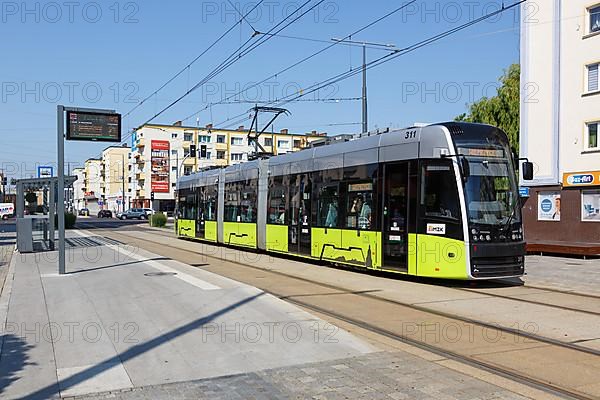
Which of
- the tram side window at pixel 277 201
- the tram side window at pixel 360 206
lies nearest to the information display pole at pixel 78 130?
the tram side window at pixel 360 206

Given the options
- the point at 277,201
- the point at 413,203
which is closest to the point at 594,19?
the point at 277,201

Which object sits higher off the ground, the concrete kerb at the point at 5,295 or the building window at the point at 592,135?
the building window at the point at 592,135

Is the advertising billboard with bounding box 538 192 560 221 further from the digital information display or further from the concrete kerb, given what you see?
the concrete kerb

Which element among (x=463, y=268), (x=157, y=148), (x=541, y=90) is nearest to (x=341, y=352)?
(x=463, y=268)

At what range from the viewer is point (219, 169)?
27.5 metres

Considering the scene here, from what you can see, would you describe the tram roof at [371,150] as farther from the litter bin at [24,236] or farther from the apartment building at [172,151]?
the apartment building at [172,151]

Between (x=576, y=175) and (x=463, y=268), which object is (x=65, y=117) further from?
(x=576, y=175)

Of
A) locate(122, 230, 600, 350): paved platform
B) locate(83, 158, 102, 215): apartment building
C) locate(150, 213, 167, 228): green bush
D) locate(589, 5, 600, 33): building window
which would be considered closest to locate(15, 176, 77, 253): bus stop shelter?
locate(122, 230, 600, 350): paved platform

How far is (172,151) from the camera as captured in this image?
90125 mm

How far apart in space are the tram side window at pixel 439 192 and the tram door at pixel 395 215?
0.58m

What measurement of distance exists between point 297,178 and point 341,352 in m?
12.2

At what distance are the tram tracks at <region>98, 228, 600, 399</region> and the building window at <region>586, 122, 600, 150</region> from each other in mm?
16973

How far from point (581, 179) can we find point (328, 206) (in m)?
12.9

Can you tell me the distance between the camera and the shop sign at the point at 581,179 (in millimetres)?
24172
